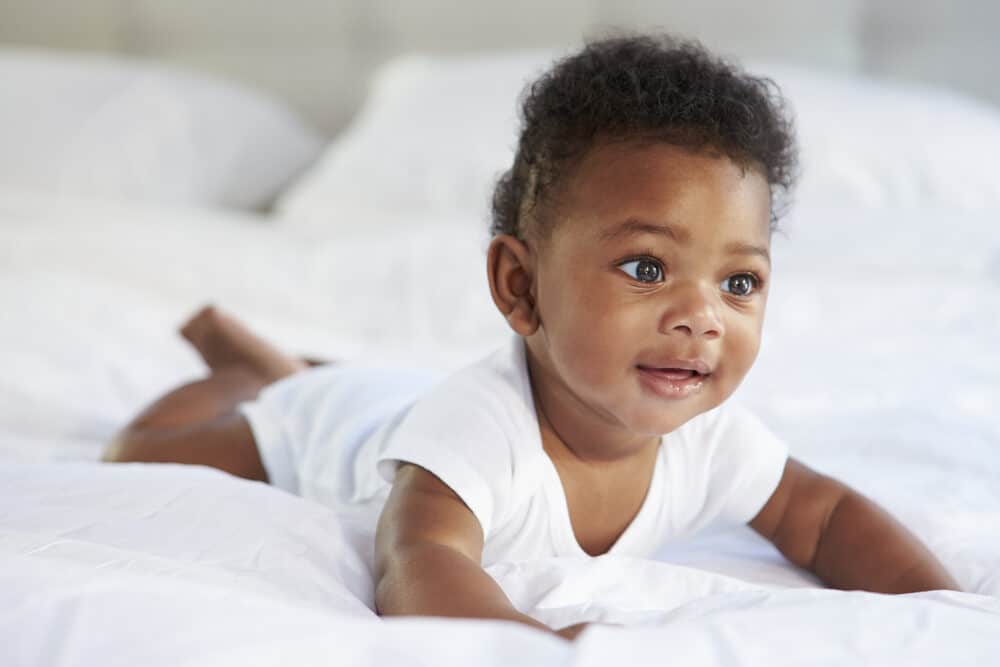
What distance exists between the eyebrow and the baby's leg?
1.68ft

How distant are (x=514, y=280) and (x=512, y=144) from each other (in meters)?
1.04

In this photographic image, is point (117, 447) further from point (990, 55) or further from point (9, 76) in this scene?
point (990, 55)

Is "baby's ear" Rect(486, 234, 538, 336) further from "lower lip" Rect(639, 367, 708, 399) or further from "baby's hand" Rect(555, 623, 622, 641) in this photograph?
"baby's hand" Rect(555, 623, 622, 641)

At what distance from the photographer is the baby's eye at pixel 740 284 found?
2.64 ft

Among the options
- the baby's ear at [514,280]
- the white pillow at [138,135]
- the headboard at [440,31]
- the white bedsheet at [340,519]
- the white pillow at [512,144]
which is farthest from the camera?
the headboard at [440,31]

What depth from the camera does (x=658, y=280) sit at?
78 cm

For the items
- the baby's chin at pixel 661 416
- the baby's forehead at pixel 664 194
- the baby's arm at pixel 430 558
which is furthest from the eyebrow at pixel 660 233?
the baby's arm at pixel 430 558

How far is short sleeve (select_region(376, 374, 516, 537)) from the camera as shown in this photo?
800 mm

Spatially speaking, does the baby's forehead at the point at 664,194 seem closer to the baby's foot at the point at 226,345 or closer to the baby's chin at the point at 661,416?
the baby's chin at the point at 661,416

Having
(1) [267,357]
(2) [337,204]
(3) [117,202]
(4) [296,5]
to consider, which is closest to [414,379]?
(1) [267,357]

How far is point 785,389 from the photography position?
4.28 ft

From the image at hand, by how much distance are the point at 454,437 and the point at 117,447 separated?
19.4 inches

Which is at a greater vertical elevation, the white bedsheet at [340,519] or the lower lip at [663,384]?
the lower lip at [663,384]

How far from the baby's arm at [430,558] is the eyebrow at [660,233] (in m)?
0.22
